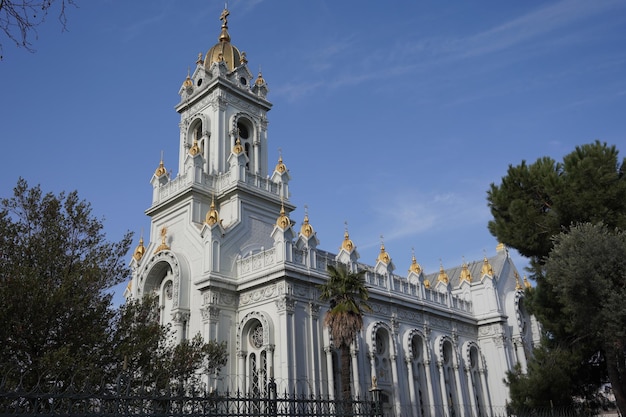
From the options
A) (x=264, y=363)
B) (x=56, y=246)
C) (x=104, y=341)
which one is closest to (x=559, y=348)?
(x=264, y=363)

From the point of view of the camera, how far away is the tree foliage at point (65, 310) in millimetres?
13977

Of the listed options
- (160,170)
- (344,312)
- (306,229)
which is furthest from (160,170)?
(344,312)

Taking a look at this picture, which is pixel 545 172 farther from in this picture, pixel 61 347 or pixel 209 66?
pixel 209 66

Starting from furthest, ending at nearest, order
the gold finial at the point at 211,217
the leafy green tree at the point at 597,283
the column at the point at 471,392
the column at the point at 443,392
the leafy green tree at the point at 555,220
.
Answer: the column at the point at 471,392, the column at the point at 443,392, the gold finial at the point at 211,217, the leafy green tree at the point at 555,220, the leafy green tree at the point at 597,283

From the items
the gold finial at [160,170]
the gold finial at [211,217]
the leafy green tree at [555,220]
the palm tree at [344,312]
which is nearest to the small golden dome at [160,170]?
the gold finial at [160,170]

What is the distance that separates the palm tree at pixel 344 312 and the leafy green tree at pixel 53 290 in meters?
10.5

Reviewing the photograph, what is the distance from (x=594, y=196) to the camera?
22719 millimetres

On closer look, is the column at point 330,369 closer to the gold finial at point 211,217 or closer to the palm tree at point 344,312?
the palm tree at point 344,312

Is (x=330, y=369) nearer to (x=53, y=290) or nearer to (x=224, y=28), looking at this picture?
(x=53, y=290)

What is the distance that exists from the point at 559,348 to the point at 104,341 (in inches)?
698

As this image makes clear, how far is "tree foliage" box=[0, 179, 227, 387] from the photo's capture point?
14.0 metres

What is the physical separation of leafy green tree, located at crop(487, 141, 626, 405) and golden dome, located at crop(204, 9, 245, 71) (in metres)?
22.7

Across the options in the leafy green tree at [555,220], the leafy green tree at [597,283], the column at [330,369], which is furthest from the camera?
the column at [330,369]

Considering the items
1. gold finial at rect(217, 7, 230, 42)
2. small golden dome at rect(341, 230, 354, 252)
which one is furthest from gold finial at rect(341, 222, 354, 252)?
gold finial at rect(217, 7, 230, 42)
